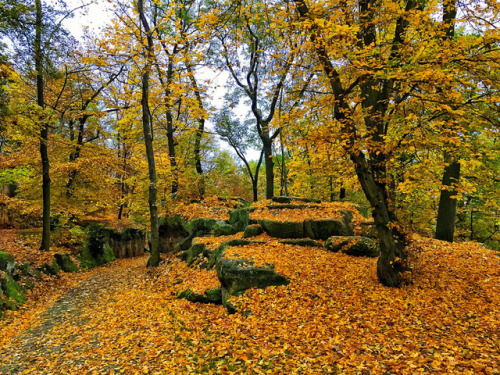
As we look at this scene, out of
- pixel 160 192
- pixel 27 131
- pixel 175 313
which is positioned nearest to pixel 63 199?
pixel 160 192

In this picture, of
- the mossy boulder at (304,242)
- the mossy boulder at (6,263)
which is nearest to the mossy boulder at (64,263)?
the mossy boulder at (6,263)

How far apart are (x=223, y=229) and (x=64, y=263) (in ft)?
24.0

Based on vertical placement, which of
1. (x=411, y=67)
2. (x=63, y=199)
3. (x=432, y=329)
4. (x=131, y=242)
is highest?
(x=411, y=67)

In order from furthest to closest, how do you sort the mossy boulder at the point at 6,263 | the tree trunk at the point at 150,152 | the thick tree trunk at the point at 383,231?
the tree trunk at the point at 150,152, the mossy boulder at the point at 6,263, the thick tree trunk at the point at 383,231

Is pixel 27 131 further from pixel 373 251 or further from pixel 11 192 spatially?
pixel 11 192

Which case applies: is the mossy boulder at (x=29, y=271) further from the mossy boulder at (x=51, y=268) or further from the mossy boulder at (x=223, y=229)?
the mossy boulder at (x=223, y=229)

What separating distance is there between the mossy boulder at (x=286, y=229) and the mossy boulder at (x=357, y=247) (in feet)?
4.74

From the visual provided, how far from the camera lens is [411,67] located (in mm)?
4969

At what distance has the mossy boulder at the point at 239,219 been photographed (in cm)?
1273

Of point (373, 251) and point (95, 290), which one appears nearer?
point (373, 251)

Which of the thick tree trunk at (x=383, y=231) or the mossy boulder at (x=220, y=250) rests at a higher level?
the thick tree trunk at (x=383, y=231)

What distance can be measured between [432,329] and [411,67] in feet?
15.0

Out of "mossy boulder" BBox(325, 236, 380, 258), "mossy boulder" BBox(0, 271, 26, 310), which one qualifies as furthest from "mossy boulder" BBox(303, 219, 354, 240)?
"mossy boulder" BBox(0, 271, 26, 310)

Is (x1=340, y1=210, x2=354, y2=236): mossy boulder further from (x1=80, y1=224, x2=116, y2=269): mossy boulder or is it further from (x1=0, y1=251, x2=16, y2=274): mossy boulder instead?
(x1=80, y1=224, x2=116, y2=269): mossy boulder
